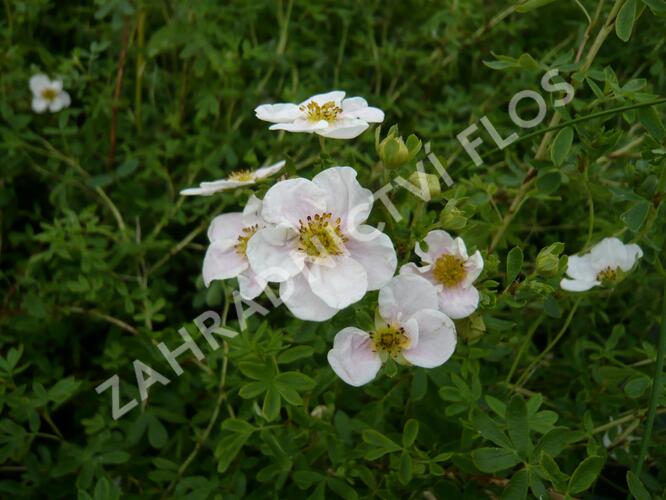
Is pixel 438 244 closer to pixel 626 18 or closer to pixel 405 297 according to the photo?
pixel 405 297

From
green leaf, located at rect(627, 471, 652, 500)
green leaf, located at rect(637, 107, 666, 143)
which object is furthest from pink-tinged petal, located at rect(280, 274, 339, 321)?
green leaf, located at rect(637, 107, 666, 143)

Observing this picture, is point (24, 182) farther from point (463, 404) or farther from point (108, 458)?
point (463, 404)

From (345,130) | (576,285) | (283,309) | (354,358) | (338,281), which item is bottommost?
(283,309)

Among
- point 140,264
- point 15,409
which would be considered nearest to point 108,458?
point 15,409

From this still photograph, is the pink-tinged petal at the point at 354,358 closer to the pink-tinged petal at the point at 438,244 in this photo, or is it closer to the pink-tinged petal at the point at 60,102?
the pink-tinged petal at the point at 438,244

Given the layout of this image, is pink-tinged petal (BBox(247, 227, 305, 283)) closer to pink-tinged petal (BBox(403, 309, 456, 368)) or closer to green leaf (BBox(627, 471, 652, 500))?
pink-tinged petal (BBox(403, 309, 456, 368))

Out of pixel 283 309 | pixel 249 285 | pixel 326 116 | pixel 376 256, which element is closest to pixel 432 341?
pixel 376 256

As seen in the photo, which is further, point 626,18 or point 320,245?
point 626,18
